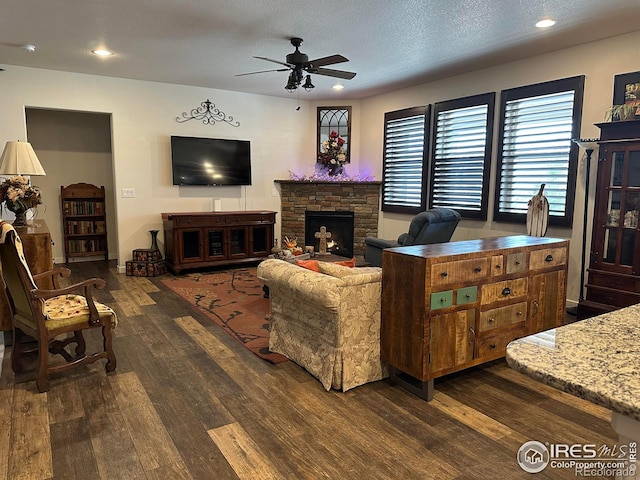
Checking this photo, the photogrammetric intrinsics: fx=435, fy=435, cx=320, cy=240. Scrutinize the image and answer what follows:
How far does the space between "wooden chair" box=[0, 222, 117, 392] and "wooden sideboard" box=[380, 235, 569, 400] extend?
199cm

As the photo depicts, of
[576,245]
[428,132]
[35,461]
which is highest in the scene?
[428,132]

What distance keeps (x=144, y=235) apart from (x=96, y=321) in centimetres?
380

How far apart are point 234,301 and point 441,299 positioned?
2.86 metres

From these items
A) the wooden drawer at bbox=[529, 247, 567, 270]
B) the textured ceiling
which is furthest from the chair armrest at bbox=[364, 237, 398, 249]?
the textured ceiling

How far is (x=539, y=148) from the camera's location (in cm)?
488

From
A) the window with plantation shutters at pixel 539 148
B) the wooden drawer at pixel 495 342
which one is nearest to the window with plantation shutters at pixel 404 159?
the window with plantation shutters at pixel 539 148

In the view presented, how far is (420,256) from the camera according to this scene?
8.52 feet

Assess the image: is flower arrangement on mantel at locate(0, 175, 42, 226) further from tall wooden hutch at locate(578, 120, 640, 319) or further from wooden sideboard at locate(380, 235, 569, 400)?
tall wooden hutch at locate(578, 120, 640, 319)

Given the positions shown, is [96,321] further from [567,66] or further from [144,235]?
[567,66]

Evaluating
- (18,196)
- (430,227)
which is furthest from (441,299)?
(18,196)

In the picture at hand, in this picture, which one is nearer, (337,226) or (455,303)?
(455,303)

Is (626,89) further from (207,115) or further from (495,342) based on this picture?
(207,115)

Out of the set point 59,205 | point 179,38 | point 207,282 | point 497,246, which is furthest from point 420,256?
point 59,205

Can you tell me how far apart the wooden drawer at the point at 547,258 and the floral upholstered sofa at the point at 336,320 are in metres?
1.19
